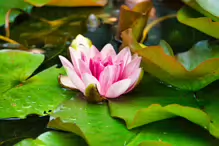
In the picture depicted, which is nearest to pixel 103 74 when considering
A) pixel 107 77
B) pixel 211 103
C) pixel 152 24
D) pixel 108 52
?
pixel 107 77

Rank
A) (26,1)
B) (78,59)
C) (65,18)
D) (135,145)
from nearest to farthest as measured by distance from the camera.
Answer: (135,145) → (78,59) → (26,1) → (65,18)

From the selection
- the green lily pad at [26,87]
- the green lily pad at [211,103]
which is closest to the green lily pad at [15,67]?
the green lily pad at [26,87]

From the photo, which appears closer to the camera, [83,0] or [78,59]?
[78,59]

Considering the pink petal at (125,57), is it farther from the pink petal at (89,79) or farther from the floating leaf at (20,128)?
the floating leaf at (20,128)

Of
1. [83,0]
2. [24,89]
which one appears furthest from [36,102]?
[83,0]

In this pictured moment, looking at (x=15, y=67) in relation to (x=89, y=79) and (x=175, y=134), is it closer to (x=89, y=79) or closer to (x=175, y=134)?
(x=89, y=79)

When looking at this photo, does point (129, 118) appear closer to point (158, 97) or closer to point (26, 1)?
point (158, 97)

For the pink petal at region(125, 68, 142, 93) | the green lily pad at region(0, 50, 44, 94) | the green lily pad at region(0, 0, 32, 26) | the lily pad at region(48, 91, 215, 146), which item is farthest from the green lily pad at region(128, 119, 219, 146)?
the green lily pad at region(0, 0, 32, 26)
